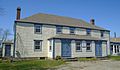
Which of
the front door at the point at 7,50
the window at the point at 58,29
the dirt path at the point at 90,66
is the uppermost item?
the window at the point at 58,29

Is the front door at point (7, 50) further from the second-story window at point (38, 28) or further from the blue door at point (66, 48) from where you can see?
the blue door at point (66, 48)

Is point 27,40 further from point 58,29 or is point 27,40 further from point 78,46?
point 78,46

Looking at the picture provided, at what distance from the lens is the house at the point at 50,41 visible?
26.3 metres

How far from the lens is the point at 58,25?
29.8 meters

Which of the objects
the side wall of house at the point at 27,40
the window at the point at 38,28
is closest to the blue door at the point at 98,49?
the side wall of house at the point at 27,40

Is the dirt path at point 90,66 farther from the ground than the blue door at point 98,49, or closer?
closer

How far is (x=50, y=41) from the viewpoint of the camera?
27.8 m

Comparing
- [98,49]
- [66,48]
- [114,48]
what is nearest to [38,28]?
[66,48]

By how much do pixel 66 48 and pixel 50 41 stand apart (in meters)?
3.12

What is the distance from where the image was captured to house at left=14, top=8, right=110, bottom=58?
26.3 meters

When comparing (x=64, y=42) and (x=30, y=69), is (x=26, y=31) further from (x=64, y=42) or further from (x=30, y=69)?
(x=30, y=69)

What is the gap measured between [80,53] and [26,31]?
35.1 ft

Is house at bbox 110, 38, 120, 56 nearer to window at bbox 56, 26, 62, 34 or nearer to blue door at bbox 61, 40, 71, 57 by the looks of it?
blue door at bbox 61, 40, 71, 57

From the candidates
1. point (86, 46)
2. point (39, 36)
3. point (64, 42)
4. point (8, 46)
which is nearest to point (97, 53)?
point (86, 46)
